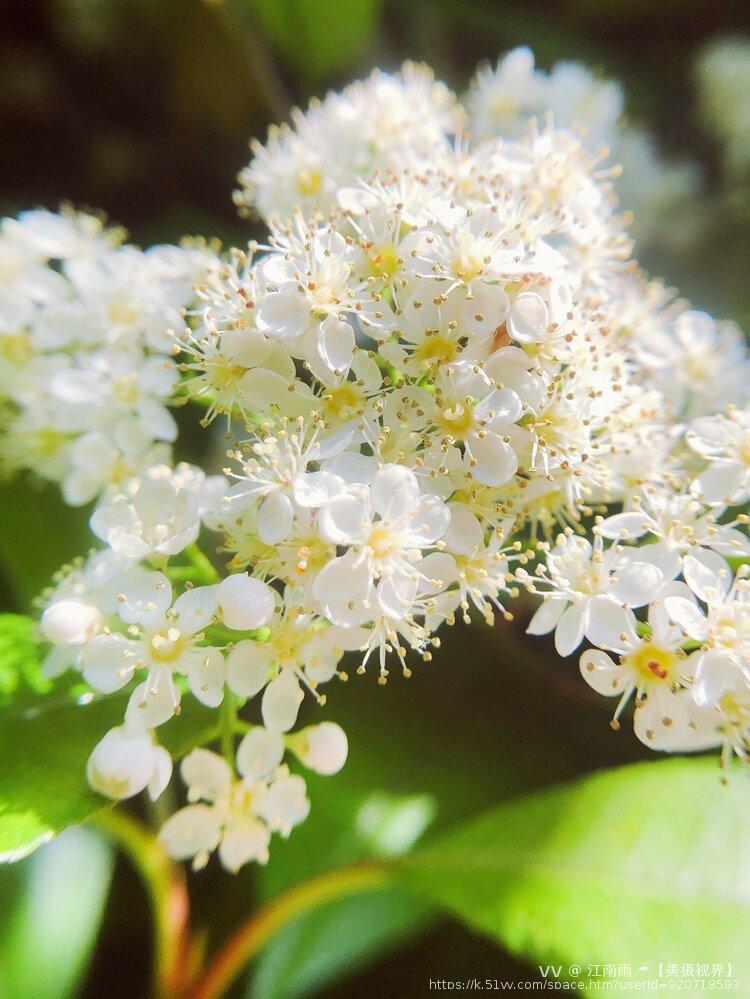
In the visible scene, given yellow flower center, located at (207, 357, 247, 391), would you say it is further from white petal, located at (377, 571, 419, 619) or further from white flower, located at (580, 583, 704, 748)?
white flower, located at (580, 583, 704, 748)

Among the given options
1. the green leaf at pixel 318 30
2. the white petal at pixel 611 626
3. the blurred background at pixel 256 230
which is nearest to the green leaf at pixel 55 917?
the blurred background at pixel 256 230

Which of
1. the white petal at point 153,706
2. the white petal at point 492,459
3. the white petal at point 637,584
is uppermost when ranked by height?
the white petal at point 492,459

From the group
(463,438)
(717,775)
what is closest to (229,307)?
(463,438)

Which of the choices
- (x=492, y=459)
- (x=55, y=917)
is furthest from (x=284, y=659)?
(x=55, y=917)

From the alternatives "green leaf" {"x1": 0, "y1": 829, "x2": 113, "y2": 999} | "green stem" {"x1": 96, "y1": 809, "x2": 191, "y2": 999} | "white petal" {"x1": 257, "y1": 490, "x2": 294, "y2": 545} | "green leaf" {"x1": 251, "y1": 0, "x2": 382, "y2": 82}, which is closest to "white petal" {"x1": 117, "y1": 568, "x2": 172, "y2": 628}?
"white petal" {"x1": 257, "y1": 490, "x2": 294, "y2": 545}

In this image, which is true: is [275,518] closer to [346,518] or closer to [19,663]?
[346,518]

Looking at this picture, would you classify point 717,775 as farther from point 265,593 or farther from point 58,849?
point 58,849

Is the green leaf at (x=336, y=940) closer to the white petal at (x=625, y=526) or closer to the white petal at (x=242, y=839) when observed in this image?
the white petal at (x=242, y=839)
